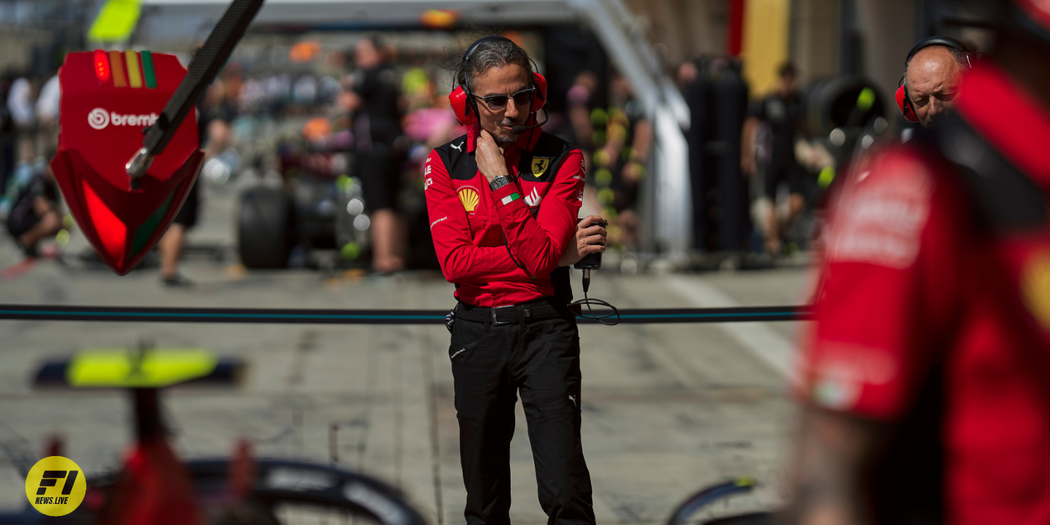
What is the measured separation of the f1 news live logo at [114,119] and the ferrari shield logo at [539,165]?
40.3 inches

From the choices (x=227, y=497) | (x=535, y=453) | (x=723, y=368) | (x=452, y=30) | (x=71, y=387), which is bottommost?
(x=723, y=368)

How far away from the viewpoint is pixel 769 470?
4984 mm

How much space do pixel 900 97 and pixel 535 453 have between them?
1555 millimetres

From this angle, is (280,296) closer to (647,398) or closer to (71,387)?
(647,398)

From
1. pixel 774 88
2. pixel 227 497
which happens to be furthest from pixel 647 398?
pixel 774 88

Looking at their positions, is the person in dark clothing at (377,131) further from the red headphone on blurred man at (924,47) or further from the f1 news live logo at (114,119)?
the red headphone on blurred man at (924,47)

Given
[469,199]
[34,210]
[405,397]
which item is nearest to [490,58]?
[469,199]

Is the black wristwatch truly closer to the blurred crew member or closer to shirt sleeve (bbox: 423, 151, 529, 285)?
shirt sleeve (bbox: 423, 151, 529, 285)

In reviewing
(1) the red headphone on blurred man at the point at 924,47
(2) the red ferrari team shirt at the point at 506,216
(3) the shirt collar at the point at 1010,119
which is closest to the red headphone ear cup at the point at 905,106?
(1) the red headphone on blurred man at the point at 924,47

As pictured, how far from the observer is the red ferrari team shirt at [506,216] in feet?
9.11

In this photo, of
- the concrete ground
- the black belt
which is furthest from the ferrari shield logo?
the concrete ground

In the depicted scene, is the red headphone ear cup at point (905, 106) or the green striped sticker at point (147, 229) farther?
the red headphone ear cup at point (905, 106)

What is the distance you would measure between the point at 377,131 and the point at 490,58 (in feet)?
22.0

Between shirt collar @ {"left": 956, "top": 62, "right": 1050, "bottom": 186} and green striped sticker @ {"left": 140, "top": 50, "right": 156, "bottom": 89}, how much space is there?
2.38 m
